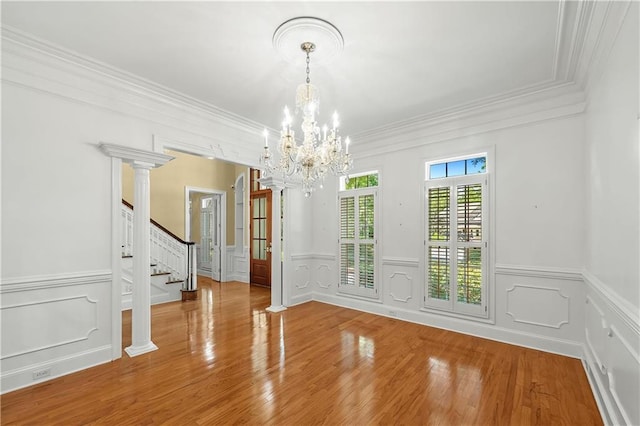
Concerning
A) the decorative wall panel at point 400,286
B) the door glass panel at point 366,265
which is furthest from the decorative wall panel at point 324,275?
the decorative wall panel at point 400,286

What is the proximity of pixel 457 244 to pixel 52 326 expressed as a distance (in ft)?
15.7

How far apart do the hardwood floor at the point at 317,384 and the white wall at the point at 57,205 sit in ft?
1.13

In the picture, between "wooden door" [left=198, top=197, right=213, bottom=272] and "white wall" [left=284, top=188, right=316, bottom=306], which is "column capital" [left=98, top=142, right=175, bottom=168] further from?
"wooden door" [left=198, top=197, right=213, bottom=272]

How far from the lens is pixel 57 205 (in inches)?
112

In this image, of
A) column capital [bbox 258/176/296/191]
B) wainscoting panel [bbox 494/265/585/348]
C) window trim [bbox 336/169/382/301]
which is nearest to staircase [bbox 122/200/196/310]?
column capital [bbox 258/176/296/191]

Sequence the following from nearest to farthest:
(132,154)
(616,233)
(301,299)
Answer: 1. (616,233)
2. (132,154)
3. (301,299)

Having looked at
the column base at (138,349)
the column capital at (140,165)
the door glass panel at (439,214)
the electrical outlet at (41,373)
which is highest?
the column capital at (140,165)

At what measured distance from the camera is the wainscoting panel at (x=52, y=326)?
2582 millimetres

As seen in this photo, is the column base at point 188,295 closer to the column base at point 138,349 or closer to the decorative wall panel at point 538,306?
the column base at point 138,349

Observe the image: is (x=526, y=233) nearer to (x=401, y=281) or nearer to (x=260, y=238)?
(x=401, y=281)

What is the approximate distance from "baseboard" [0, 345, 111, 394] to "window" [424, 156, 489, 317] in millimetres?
4151

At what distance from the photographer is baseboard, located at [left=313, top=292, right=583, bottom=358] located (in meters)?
3.33

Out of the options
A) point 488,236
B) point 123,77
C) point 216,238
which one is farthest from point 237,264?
point 488,236

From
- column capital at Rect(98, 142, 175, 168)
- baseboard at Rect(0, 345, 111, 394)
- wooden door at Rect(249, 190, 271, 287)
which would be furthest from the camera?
wooden door at Rect(249, 190, 271, 287)
